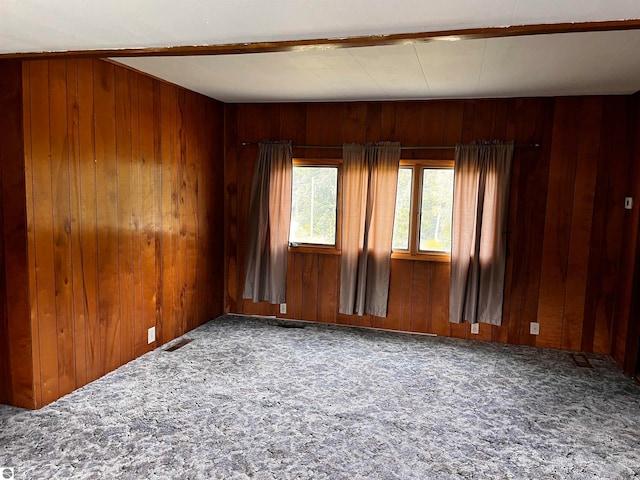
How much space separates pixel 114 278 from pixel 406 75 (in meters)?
2.72

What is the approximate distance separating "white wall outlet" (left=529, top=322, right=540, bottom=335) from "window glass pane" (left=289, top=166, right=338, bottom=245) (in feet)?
6.87

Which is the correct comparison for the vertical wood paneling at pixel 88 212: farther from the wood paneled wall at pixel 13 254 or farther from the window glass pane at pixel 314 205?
the window glass pane at pixel 314 205

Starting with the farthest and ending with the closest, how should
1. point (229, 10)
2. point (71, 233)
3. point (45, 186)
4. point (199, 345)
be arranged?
point (199, 345) < point (71, 233) < point (45, 186) < point (229, 10)

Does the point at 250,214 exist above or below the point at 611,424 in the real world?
above

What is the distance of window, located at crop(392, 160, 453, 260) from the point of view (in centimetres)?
473

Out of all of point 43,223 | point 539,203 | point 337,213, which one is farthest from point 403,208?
point 43,223

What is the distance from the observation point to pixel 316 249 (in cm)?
511

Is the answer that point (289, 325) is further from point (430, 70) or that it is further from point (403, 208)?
point (430, 70)

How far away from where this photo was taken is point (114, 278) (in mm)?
3688

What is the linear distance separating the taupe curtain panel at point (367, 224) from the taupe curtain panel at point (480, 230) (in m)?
0.64

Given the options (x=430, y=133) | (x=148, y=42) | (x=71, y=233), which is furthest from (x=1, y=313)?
(x=430, y=133)

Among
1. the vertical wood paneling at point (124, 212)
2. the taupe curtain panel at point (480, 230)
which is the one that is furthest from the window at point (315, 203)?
the vertical wood paneling at point (124, 212)

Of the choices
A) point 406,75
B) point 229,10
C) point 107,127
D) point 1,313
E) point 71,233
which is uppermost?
point 406,75

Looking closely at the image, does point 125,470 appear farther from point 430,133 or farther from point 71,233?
point 430,133
